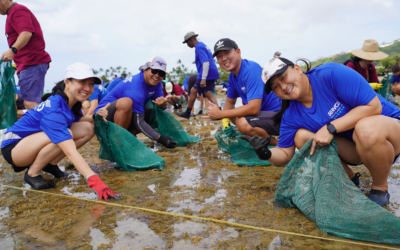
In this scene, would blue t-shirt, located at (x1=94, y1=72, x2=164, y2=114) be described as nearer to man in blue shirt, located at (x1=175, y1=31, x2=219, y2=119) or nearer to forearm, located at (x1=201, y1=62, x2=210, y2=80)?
man in blue shirt, located at (x1=175, y1=31, x2=219, y2=119)

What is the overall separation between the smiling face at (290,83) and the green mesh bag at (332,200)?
0.41 metres

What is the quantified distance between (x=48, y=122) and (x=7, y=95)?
8.32 feet

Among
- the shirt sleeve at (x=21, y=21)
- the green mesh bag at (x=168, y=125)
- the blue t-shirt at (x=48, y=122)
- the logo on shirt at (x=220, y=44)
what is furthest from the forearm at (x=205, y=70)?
the blue t-shirt at (x=48, y=122)

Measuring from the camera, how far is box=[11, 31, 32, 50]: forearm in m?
4.16

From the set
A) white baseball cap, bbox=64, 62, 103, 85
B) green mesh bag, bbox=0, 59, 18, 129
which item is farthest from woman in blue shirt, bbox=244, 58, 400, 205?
green mesh bag, bbox=0, 59, 18, 129

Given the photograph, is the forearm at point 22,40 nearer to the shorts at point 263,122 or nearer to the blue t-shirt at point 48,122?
the blue t-shirt at point 48,122

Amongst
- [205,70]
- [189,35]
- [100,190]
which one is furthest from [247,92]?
[189,35]

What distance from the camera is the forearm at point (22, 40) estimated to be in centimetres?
416

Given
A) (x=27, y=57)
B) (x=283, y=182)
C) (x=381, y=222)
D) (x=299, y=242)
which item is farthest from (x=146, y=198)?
(x=27, y=57)

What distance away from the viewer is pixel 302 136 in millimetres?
2480

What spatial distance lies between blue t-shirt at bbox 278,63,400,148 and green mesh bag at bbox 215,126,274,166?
47.3 inches

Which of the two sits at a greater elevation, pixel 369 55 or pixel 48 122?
pixel 369 55

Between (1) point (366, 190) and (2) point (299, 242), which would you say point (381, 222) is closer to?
(2) point (299, 242)

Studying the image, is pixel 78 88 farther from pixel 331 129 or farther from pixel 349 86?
pixel 349 86
